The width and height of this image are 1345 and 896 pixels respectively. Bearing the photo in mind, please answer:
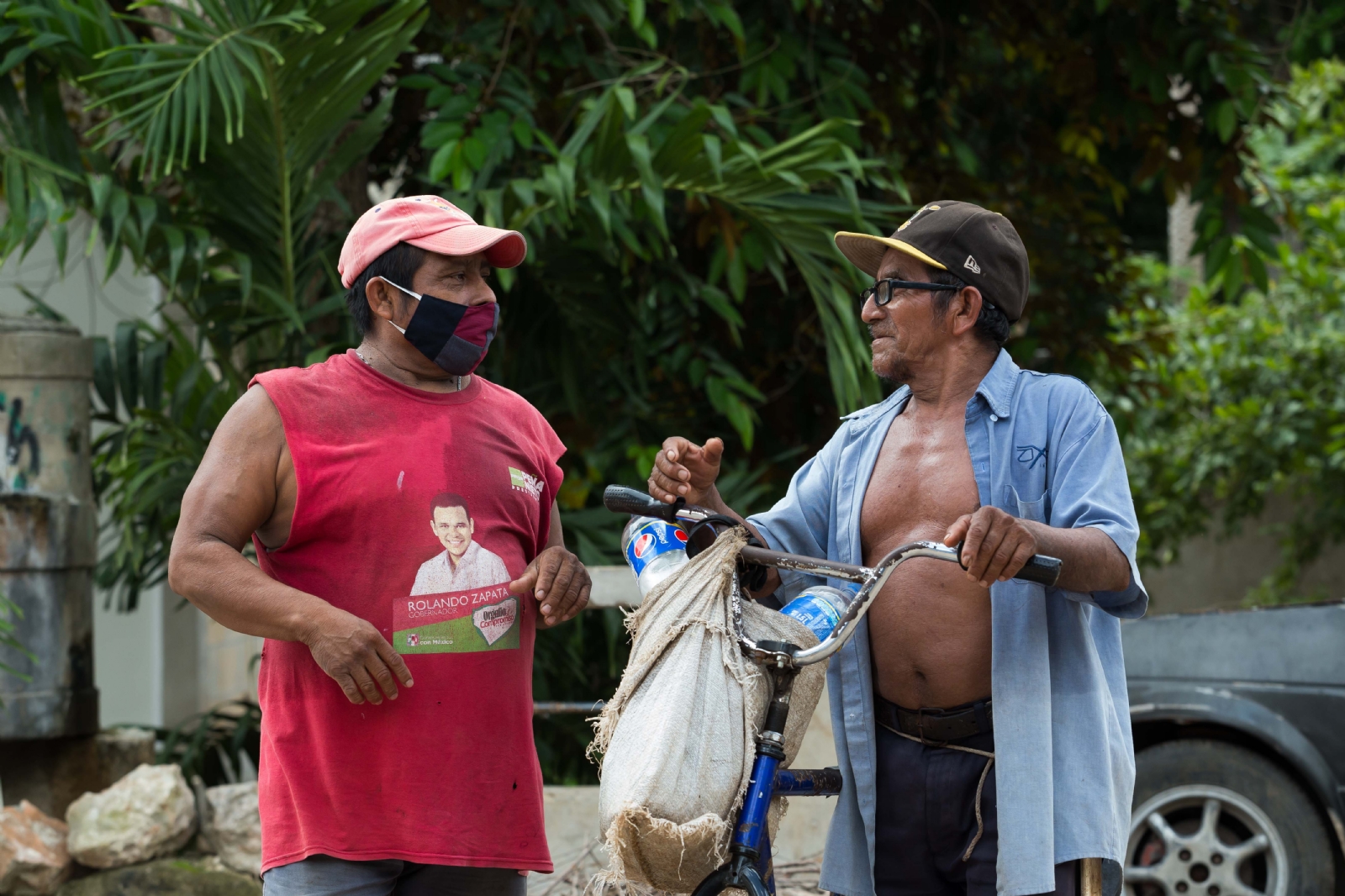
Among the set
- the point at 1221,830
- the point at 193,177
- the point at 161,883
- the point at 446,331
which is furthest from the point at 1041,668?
the point at 193,177

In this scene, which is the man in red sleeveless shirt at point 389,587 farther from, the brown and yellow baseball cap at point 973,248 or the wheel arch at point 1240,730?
the wheel arch at point 1240,730

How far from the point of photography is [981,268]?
8.98 ft

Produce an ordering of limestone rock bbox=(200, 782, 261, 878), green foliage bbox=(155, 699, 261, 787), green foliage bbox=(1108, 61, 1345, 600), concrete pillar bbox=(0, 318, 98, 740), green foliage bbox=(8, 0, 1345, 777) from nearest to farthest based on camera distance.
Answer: limestone rock bbox=(200, 782, 261, 878) < green foliage bbox=(8, 0, 1345, 777) < concrete pillar bbox=(0, 318, 98, 740) < green foliage bbox=(155, 699, 261, 787) < green foliage bbox=(1108, 61, 1345, 600)

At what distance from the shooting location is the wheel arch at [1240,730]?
4418 millimetres

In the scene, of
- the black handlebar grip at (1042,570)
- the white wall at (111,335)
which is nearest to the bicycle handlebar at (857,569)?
the black handlebar grip at (1042,570)

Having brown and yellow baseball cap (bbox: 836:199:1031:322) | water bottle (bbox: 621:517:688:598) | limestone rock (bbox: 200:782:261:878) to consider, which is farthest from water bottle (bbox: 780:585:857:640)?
limestone rock (bbox: 200:782:261:878)

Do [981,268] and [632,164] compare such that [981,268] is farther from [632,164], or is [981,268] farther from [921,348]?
[632,164]

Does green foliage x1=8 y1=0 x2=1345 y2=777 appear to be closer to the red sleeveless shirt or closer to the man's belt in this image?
the red sleeveless shirt

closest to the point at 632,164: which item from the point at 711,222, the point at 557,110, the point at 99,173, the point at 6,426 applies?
the point at 711,222

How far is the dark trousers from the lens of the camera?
8.62 feet

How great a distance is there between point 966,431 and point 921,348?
0.19 m

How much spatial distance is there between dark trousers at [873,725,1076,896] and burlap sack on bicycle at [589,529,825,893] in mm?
288

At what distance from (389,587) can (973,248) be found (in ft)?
4.27

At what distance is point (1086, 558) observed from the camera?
2.40 meters
